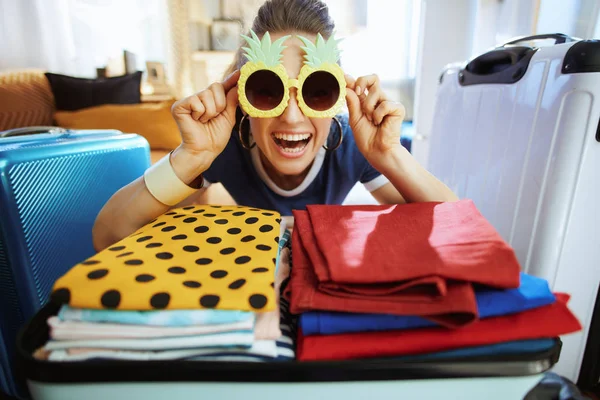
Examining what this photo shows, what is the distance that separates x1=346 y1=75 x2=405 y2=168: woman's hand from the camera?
2.33 feet

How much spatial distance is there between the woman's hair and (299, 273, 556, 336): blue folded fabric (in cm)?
69

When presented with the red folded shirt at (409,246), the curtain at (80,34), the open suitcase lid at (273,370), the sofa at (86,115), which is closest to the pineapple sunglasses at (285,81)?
the red folded shirt at (409,246)

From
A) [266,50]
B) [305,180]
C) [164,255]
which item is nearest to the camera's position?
[164,255]

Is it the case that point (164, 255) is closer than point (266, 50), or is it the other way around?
point (164, 255)

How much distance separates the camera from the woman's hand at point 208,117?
2.19ft

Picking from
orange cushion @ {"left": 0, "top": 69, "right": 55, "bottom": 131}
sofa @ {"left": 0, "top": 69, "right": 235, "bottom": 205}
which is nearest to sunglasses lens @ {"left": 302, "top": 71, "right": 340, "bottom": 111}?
sofa @ {"left": 0, "top": 69, "right": 235, "bottom": 205}

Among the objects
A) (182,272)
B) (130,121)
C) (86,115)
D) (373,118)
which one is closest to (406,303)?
(182,272)

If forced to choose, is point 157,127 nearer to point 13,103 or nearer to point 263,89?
point 13,103

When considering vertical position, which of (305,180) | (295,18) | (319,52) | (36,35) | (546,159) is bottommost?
(305,180)

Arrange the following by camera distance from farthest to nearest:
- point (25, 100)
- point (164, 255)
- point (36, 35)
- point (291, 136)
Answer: point (36, 35) → point (25, 100) → point (291, 136) → point (164, 255)

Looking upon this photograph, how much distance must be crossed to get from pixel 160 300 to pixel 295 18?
0.76m

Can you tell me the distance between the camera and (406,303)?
353mm

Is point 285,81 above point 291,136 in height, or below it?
above

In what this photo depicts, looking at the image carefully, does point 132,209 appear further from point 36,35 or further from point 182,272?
point 36,35
